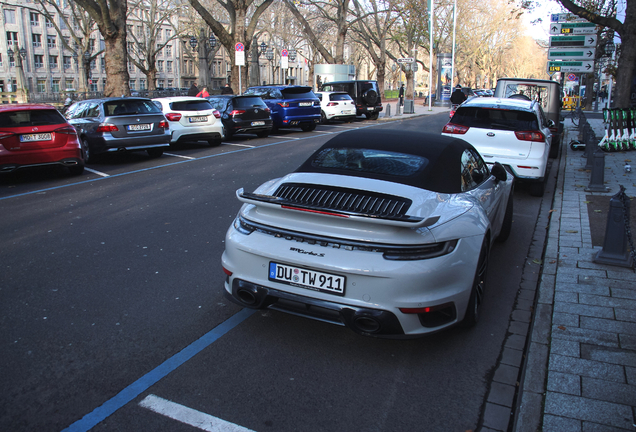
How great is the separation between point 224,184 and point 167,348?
6431 millimetres

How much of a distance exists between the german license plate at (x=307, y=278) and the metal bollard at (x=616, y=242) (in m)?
3.34

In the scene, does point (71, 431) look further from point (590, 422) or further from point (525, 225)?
point (525, 225)

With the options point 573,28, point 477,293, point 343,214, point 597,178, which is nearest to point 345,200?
point 343,214

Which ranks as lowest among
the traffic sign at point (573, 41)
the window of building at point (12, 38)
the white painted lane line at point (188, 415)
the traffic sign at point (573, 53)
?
the white painted lane line at point (188, 415)

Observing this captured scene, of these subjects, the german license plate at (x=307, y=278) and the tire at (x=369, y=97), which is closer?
the german license plate at (x=307, y=278)

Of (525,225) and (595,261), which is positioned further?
(525,225)

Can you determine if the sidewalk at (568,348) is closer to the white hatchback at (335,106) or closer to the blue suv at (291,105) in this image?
the blue suv at (291,105)

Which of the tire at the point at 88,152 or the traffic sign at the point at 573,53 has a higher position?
the traffic sign at the point at 573,53

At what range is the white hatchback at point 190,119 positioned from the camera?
15180mm

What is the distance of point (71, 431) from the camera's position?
9.36 feet

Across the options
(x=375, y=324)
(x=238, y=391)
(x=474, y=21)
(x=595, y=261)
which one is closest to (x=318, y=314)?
(x=375, y=324)

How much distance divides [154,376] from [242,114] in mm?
14734

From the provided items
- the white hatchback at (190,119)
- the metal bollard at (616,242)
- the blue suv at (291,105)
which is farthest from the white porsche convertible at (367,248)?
the blue suv at (291,105)

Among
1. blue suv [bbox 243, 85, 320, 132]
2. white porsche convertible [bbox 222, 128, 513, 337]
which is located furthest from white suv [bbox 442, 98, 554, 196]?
blue suv [bbox 243, 85, 320, 132]
